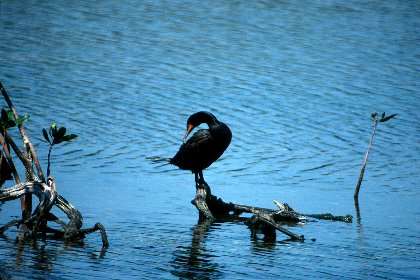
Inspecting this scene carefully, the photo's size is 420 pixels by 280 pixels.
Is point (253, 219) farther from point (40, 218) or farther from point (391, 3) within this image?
point (391, 3)

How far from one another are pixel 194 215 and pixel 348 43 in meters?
14.2

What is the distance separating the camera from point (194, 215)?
429 inches

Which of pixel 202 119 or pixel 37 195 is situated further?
pixel 202 119

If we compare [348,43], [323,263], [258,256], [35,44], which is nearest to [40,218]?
[258,256]

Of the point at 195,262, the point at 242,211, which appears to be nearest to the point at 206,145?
the point at 242,211

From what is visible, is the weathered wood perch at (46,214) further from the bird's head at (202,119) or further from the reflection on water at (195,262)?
the bird's head at (202,119)

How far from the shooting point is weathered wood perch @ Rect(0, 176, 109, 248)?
28.5ft

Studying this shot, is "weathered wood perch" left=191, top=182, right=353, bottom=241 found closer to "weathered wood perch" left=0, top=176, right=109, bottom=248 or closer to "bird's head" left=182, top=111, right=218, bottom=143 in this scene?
"bird's head" left=182, top=111, right=218, bottom=143

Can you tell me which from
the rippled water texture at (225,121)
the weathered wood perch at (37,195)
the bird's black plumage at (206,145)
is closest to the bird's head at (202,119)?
the bird's black plumage at (206,145)

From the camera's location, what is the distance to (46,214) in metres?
8.86

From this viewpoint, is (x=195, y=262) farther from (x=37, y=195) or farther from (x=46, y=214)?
(x=37, y=195)

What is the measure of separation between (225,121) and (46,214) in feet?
28.5

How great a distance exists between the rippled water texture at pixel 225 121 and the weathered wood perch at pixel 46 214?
152 millimetres

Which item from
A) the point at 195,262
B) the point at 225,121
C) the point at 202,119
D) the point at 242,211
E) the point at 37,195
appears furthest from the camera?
the point at 225,121
